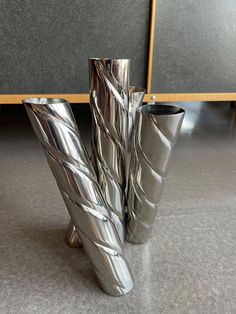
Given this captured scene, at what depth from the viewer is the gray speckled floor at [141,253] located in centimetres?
43

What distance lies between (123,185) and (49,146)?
18 centimetres

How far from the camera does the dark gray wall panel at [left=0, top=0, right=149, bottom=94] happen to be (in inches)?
37.4

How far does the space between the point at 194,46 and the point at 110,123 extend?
0.82 metres

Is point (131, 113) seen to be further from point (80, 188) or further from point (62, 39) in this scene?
point (62, 39)

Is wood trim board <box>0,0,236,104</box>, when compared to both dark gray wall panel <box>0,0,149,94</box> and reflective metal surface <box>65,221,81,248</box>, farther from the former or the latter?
reflective metal surface <box>65,221,81,248</box>

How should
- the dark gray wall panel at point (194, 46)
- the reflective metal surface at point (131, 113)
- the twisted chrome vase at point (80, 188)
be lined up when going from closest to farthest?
1. the twisted chrome vase at point (80, 188)
2. the reflective metal surface at point (131, 113)
3. the dark gray wall panel at point (194, 46)

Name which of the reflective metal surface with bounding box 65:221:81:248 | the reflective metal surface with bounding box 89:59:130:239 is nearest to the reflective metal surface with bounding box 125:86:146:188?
the reflective metal surface with bounding box 89:59:130:239

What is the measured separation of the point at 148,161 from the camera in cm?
47

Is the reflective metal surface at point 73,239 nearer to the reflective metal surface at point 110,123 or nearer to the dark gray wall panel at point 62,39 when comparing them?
the reflective metal surface at point 110,123

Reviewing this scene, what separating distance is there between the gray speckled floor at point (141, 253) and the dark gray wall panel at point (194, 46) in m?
0.39

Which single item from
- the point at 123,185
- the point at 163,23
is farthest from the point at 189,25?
the point at 123,185

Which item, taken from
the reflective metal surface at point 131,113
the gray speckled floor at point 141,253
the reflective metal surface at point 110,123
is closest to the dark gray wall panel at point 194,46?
the gray speckled floor at point 141,253

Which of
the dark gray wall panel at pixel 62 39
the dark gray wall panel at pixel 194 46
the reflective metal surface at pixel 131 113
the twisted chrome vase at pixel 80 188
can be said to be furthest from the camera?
the dark gray wall panel at pixel 194 46

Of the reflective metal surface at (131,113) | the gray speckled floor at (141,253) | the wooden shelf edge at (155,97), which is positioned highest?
the reflective metal surface at (131,113)
